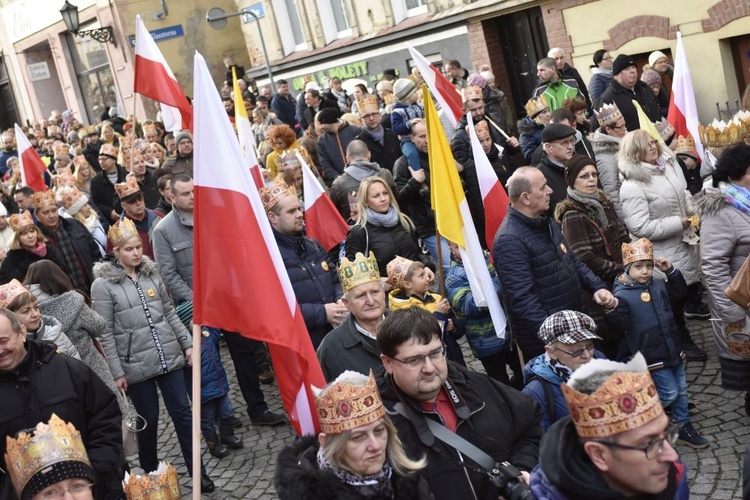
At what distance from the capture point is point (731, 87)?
51.9 ft

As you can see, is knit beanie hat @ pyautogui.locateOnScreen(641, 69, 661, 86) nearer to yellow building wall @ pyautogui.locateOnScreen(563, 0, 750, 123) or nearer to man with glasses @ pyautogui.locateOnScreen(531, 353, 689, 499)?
yellow building wall @ pyautogui.locateOnScreen(563, 0, 750, 123)

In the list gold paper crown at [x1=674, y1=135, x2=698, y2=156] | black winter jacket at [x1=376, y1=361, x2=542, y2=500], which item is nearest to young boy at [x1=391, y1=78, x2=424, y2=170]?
gold paper crown at [x1=674, y1=135, x2=698, y2=156]

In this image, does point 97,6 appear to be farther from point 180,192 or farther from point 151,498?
point 151,498

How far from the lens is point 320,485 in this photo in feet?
13.2

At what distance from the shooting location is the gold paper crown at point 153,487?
5.52 meters

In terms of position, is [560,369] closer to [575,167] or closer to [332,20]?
[575,167]

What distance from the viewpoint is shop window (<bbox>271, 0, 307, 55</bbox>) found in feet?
86.2

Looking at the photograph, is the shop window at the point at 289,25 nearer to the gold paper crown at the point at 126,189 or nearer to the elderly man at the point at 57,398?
the gold paper crown at the point at 126,189

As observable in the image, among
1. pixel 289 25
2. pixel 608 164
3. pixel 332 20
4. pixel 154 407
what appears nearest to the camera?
pixel 154 407

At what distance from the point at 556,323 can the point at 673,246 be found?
2.86 meters

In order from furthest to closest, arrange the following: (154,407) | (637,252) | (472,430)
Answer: (154,407) → (637,252) → (472,430)

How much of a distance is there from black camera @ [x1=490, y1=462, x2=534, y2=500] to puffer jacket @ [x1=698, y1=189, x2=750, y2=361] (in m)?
2.93

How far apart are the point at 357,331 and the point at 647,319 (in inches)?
85.7

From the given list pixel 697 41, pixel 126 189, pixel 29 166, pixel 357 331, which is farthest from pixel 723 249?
pixel 29 166
